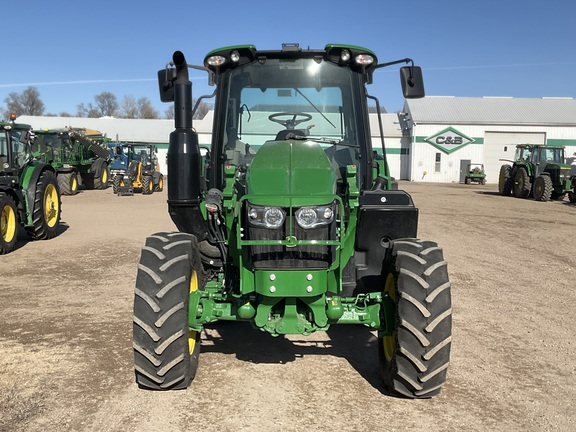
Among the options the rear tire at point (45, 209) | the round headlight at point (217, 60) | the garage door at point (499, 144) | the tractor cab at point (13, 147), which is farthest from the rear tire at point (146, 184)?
the garage door at point (499, 144)

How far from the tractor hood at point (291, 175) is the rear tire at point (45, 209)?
802 centimetres

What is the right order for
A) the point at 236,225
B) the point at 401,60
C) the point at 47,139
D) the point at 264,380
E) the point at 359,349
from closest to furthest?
the point at 236,225, the point at 264,380, the point at 401,60, the point at 359,349, the point at 47,139

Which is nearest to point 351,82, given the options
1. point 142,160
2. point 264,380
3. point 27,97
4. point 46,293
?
point 264,380

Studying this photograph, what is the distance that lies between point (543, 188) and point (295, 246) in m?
21.3

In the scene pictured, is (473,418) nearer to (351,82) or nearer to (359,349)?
(359,349)

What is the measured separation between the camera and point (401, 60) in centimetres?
457

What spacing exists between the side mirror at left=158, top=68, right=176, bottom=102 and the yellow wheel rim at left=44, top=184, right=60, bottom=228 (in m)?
7.77

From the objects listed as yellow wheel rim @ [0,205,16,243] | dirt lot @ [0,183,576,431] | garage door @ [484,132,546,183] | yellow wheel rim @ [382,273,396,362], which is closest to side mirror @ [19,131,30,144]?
yellow wheel rim @ [0,205,16,243]

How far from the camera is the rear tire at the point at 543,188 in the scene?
22094mm

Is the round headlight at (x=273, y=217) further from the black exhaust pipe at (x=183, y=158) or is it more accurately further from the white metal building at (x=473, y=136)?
the white metal building at (x=473, y=136)

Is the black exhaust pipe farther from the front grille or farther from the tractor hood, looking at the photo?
the front grille

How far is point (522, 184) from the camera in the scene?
955 inches

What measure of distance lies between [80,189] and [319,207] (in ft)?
78.7

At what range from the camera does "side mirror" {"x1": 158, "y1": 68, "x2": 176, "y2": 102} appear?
4402 millimetres
